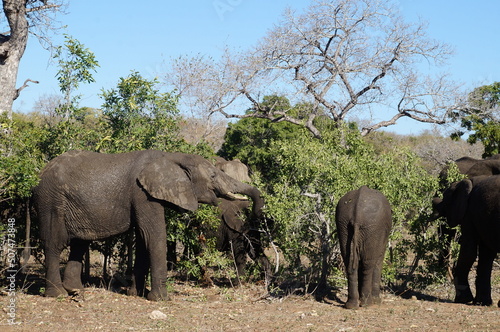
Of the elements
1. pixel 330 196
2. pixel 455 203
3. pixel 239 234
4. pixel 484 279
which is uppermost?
pixel 330 196

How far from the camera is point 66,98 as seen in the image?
45.3ft

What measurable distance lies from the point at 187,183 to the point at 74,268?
7.95 feet

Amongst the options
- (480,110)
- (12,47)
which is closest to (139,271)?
(12,47)

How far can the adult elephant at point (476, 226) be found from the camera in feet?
37.3

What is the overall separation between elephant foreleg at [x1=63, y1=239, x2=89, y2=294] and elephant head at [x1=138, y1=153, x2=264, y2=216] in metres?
1.72

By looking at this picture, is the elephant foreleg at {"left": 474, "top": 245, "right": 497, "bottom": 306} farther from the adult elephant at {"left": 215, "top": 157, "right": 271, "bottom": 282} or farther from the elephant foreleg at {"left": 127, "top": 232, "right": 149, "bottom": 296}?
the elephant foreleg at {"left": 127, "top": 232, "right": 149, "bottom": 296}

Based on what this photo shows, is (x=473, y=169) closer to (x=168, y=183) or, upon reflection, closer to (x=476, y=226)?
(x=476, y=226)

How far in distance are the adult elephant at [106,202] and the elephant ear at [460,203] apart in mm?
4564

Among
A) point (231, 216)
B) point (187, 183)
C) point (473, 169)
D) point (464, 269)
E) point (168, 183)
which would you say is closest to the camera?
point (168, 183)

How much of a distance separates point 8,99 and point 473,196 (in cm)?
991

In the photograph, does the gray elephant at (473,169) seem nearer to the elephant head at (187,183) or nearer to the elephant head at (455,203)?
the elephant head at (455,203)

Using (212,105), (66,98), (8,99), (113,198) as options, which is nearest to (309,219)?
(113,198)

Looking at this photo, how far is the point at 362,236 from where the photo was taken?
35.0 feet

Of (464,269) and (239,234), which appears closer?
(464,269)
